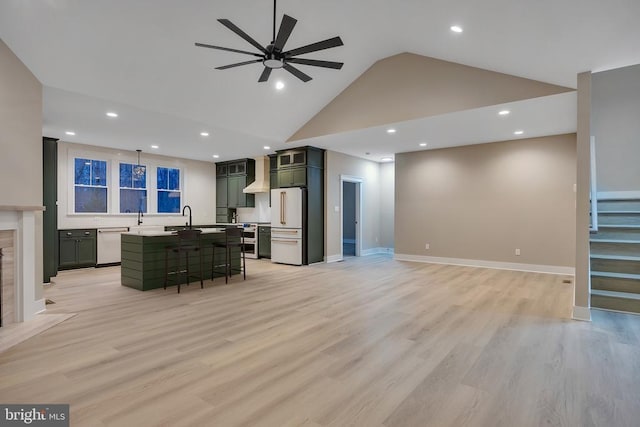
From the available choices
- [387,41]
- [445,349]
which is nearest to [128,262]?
[445,349]

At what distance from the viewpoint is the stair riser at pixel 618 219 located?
16.4 feet

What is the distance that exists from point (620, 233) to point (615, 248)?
0.40 metres

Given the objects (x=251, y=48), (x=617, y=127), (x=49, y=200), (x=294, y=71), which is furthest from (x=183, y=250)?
(x=617, y=127)

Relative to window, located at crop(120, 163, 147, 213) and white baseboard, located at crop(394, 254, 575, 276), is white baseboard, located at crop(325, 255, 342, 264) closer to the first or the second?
white baseboard, located at crop(394, 254, 575, 276)

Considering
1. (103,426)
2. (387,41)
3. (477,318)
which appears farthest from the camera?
(387,41)

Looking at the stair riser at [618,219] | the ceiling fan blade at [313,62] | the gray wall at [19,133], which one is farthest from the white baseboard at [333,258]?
the gray wall at [19,133]

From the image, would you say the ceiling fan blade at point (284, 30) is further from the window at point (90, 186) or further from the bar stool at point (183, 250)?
the window at point (90, 186)

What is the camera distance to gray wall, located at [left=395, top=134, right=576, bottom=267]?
256 inches

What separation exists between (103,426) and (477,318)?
3614 millimetres

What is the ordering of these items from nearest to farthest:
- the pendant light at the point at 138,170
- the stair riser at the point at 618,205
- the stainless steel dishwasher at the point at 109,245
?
the stair riser at the point at 618,205 → the stainless steel dishwasher at the point at 109,245 → the pendant light at the point at 138,170

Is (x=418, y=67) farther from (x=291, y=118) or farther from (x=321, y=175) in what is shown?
(x=321, y=175)

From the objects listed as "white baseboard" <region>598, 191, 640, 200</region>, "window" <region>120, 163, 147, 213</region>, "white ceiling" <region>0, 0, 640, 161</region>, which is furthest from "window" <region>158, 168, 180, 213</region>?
"white baseboard" <region>598, 191, 640, 200</region>

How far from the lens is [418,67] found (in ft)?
18.1

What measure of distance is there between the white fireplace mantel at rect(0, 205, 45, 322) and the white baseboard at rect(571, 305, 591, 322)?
6267 millimetres
